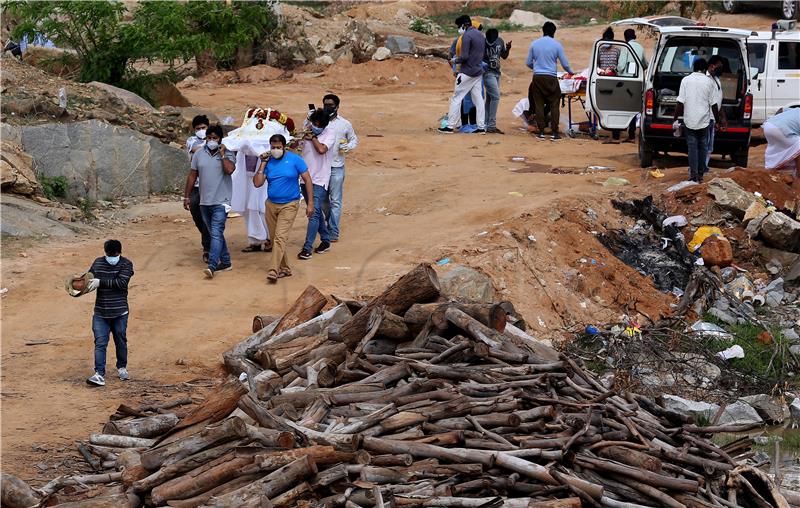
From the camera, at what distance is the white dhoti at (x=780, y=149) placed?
1482cm

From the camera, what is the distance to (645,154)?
16250 mm

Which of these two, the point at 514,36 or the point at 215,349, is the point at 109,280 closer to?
the point at 215,349

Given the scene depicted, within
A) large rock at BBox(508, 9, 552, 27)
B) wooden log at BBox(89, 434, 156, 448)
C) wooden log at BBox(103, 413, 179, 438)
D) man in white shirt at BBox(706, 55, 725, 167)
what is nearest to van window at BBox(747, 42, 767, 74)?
man in white shirt at BBox(706, 55, 725, 167)

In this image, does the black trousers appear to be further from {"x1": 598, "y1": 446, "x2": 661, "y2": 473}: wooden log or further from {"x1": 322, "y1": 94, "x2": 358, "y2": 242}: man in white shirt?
{"x1": 598, "y1": 446, "x2": 661, "y2": 473}: wooden log

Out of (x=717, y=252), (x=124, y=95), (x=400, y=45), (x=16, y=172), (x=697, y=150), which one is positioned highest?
(x=124, y=95)

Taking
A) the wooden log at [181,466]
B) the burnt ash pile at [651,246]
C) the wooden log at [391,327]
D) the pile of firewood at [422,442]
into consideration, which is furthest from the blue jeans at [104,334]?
the burnt ash pile at [651,246]

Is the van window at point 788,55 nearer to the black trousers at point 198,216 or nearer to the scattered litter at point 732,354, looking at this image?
the scattered litter at point 732,354

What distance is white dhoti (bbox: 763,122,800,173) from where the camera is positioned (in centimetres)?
1482

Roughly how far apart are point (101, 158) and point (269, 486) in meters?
9.17

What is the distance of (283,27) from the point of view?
27438 mm

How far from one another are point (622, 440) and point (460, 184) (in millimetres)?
8615

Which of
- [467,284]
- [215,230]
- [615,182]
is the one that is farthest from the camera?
[615,182]

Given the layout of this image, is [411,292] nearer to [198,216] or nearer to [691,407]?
[691,407]

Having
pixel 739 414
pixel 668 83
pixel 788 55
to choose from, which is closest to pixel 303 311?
pixel 739 414
